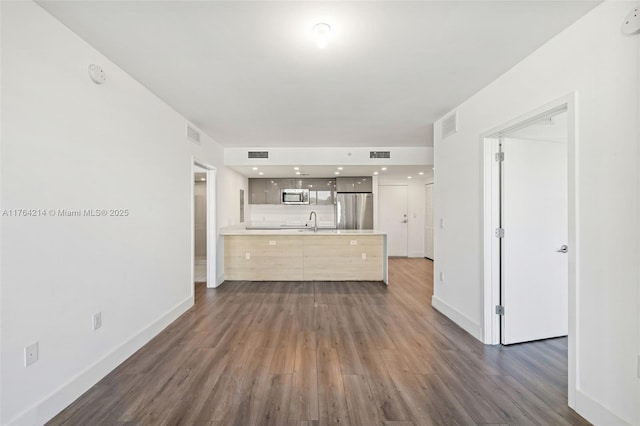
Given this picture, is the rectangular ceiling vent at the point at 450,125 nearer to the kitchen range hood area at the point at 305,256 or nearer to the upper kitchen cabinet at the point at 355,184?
the kitchen range hood area at the point at 305,256

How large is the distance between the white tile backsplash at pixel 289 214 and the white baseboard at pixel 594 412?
227 inches

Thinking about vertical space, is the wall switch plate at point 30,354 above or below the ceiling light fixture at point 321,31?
below

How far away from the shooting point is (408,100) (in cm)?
291

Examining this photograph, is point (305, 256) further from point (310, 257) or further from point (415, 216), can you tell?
point (415, 216)

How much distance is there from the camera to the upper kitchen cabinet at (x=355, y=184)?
22.2 feet

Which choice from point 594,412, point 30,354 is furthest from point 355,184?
point 30,354

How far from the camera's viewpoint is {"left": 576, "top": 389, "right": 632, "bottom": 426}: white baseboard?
4.92 ft

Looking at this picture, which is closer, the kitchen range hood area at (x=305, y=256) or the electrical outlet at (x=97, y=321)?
the electrical outlet at (x=97, y=321)

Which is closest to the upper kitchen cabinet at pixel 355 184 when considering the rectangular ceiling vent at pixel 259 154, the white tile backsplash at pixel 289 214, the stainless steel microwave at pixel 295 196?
the white tile backsplash at pixel 289 214

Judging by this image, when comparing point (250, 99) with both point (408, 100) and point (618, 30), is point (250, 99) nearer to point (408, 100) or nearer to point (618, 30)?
point (408, 100)

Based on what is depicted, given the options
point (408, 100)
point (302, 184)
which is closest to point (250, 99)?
point (408, 100)

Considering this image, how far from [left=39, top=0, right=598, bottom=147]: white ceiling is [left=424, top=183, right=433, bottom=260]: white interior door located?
4.60 meters

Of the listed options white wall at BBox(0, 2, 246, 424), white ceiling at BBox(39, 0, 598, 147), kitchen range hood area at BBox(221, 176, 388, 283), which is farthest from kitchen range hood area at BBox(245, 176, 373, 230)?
white wall at BBox(0, 2, 246, 424)

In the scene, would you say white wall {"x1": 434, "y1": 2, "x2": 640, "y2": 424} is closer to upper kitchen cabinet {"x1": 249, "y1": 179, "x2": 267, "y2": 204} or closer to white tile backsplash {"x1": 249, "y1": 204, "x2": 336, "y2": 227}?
white tile backsplash {"x1": 249, "y1": 204, "x2": 336, "y2": 227}
